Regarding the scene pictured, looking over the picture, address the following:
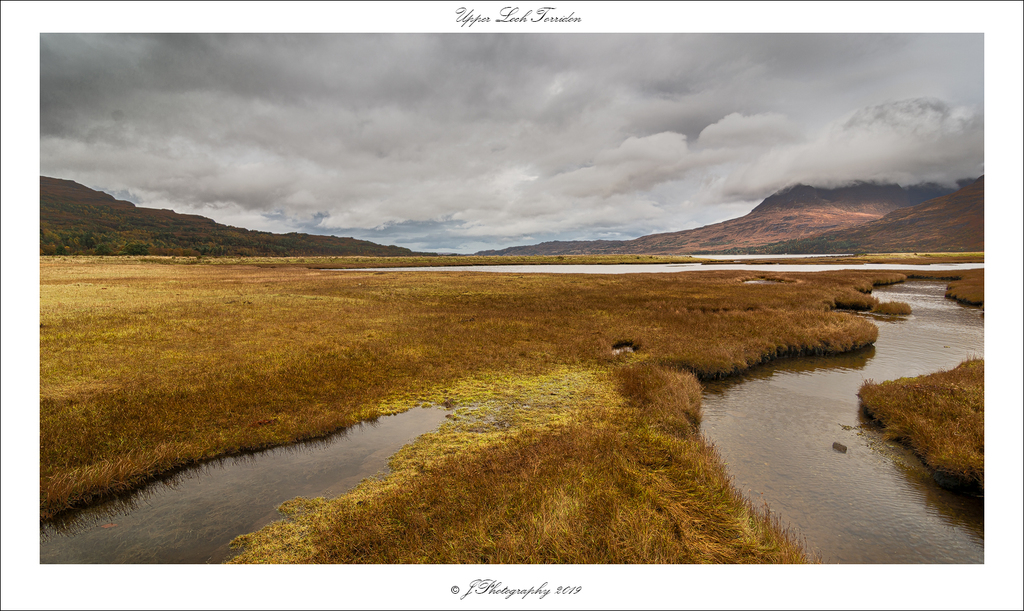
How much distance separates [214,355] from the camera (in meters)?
17.6

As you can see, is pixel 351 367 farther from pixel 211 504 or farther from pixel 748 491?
pixel 748 491

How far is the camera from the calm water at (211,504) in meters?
7.04

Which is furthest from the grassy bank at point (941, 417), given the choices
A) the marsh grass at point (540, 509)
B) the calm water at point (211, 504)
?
the calm water at point (211, 504)

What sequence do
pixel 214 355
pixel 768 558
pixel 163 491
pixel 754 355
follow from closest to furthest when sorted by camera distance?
pixel 768 558, pixel 163 491, pixel 214 355, pixel 754 355

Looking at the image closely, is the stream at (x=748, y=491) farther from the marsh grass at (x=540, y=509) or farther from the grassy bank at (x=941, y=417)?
the marsh grass at (x=540, y=509)

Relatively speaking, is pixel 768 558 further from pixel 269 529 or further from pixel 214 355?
pixel 214 355

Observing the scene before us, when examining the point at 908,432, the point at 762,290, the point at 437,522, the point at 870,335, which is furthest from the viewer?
the point at 762,290

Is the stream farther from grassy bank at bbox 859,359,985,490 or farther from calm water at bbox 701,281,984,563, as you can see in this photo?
grassy bank at bbox 859,359,985,490

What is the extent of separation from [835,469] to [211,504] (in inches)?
624

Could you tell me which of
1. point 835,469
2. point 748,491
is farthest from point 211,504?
point 835,469

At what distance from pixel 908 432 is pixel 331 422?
18.2 meters

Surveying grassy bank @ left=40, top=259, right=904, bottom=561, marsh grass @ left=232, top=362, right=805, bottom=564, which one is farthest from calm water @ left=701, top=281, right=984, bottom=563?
grassy bank @ left=40, top=259, right=904, bottom=561
